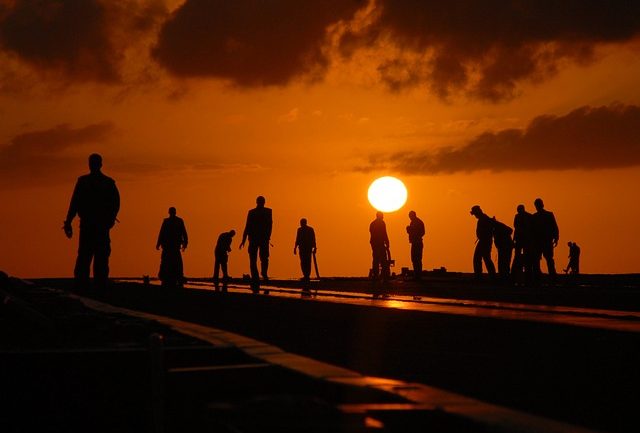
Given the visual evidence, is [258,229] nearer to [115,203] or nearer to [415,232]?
[415,232]

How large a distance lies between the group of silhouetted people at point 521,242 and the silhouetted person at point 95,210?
18.7 meters

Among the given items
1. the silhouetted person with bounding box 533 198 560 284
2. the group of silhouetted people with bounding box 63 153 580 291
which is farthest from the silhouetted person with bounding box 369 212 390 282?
the silhouetted person with bounding box 533 198 560 284

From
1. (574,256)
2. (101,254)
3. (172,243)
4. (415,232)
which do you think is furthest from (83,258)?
(574,256)

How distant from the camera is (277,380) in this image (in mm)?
7594

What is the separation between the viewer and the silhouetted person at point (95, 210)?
20.2 meters

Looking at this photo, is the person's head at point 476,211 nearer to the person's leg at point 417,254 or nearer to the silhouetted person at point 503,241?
the silhouetted person at point 503,241

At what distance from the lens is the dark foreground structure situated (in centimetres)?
528

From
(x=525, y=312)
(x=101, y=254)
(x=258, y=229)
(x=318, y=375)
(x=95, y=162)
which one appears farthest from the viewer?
(x=258, y=229)

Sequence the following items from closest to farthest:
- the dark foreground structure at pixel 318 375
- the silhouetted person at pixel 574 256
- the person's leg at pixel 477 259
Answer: the dark foreground structure at pixel 318 375
the person's leg at pixel 477 259
the silhouetted person at pixel 574 256

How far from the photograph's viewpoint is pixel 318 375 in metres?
7.19

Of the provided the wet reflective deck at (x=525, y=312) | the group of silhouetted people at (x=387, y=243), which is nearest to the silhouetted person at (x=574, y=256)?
the group of silhouetted people at (x=387, y=243)

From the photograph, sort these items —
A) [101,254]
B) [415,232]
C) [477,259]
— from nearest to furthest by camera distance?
1. [101,254]
2. [477,259]
3. [415,232]

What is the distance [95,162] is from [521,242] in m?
20.6

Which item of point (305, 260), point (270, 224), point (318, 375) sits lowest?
point (318, 375)
